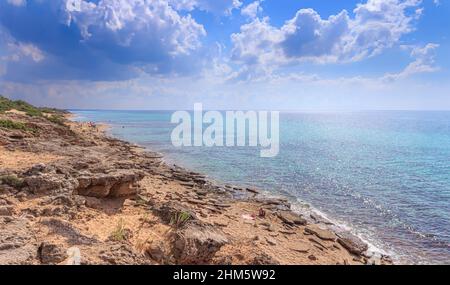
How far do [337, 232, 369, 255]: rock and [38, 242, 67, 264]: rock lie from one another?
1271 centimetres

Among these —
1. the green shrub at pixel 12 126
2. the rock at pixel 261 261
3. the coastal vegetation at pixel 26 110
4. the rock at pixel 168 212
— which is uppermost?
the coastal vegetation at pixel 26 110

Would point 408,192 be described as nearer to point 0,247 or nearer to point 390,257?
point 390,257

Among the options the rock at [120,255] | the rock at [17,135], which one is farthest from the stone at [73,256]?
the rock at [17,135]

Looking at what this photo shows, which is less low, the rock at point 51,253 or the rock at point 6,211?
the rock at point 6,211

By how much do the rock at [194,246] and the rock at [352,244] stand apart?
317 inches

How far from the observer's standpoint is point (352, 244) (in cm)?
1567

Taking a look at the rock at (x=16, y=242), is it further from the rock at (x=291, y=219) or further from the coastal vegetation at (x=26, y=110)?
the coastal vegetation at (x=26, y=110)

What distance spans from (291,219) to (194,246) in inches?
406

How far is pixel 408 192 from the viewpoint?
25688mm

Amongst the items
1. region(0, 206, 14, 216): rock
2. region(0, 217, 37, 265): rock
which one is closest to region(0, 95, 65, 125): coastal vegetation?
region(0, 206, 14, 216): rock

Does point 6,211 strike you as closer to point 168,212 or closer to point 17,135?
point 168,212

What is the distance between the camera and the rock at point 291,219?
18219mm

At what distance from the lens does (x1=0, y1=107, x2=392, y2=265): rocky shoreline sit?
8.16 metres
